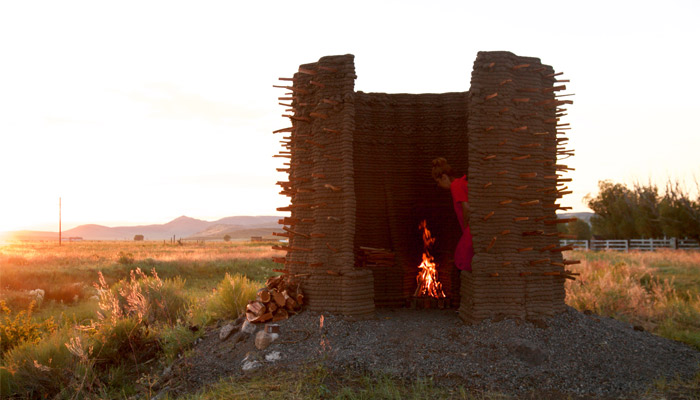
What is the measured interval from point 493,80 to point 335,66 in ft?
8.08

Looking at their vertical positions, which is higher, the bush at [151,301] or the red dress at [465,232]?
the red dress at [465,232]

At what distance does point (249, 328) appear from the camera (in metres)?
7.84

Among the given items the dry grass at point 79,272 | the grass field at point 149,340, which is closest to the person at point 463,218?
the grass field at point 149,340

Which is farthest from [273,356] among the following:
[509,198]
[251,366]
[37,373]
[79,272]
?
[79,272]

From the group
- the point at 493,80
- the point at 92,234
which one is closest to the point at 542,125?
the point at 493,80

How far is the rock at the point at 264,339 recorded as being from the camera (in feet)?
23.8

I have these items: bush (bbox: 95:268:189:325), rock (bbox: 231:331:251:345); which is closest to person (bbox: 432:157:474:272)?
rock (bbox: 231:331:251:345)

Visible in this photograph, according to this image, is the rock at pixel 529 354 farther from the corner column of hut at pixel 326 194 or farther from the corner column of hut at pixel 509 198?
the corner column of hut at pixel 326 194

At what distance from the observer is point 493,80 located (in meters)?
7.88

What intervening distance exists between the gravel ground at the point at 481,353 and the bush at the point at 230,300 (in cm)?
126

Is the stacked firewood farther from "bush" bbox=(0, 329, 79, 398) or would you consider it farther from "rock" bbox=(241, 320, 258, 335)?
"bush" bbox=(0, 329, 79, 398)

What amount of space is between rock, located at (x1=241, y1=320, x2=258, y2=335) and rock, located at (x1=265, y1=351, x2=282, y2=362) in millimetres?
A: 920

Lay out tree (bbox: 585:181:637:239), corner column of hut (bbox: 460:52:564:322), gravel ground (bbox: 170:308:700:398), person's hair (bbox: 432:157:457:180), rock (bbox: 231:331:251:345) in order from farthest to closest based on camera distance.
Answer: tree (bbox: 585:181:637:239) → person's hair (bbox: 432:157:457:180) → rock (bbox: 231:331:251:345) → corner column of hut (bbox: 460:52:564:322) → gravel ground (bbox: 170:308:700:398)

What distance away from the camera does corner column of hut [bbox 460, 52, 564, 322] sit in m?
7.48
